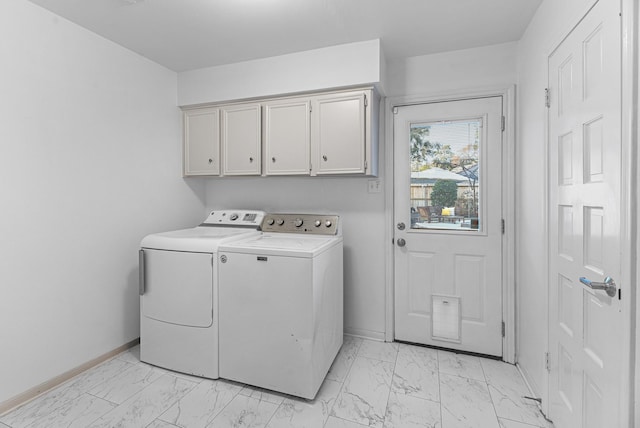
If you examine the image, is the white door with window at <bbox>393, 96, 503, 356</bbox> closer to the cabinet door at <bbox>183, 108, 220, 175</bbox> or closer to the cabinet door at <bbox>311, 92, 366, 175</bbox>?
the cabinet door at <bbox>311, 92, 366, 175</bbox>

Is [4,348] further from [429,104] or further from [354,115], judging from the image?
[429,104]

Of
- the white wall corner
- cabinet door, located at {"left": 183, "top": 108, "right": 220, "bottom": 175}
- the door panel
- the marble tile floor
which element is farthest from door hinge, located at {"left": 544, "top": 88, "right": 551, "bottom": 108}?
cabinet door, located at {"left": 183, "top": 108, "right": 220, "bottom": 175}

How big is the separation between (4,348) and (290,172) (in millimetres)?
2021

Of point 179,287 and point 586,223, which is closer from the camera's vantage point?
point 586,223

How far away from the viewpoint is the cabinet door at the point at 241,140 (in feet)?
8.52

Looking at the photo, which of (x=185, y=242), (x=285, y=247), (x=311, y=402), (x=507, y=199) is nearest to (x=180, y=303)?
(x=185, y=242)

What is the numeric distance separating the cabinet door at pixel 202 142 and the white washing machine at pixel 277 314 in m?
1.05

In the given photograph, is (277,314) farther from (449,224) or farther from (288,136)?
(449,224)

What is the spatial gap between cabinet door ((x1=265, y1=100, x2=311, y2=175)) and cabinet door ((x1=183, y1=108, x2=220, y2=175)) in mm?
520

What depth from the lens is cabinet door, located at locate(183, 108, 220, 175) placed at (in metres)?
2.75

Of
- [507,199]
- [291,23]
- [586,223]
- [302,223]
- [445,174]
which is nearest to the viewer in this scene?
[586,223]

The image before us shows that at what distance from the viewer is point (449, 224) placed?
8.04ft

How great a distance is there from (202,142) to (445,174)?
83.1 inches

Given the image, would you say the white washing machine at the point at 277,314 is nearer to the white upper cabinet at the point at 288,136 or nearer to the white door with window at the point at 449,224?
the white upper cabinet at the point at 288,136
